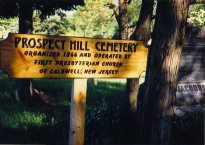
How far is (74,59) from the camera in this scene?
145 inches

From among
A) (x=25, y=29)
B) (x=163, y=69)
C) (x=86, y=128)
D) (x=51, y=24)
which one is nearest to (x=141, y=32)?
(x=86, y=128)

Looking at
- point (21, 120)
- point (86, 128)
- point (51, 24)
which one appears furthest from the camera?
point (51, 24)

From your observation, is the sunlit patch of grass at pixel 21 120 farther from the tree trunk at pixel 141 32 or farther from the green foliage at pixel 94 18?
the green foliage at pixel 94 18

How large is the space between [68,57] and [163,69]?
56.4 inches

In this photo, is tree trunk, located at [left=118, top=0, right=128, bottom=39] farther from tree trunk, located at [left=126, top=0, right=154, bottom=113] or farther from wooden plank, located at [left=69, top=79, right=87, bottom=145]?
wooden plank, located at [left=69, top=79, right=87, bottom=145]

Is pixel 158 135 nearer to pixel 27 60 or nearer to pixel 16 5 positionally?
pixel 27 60

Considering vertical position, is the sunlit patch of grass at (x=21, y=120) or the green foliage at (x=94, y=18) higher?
the green foliage at (x=94, y=18)

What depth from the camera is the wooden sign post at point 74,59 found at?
3.42m

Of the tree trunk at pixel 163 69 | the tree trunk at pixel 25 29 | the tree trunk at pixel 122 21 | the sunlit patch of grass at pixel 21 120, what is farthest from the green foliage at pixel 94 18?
the tree trunk at pixel 163 69

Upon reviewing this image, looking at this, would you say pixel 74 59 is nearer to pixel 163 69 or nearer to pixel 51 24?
pixel 163 69

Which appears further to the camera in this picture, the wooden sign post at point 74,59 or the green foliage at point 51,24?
the green foliage at point 51,24

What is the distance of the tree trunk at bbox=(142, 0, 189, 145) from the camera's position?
14.4ft

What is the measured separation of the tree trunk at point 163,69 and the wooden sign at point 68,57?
0.49 meters

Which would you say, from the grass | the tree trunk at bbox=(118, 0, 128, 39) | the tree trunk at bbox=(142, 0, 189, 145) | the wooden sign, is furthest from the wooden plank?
the tree trunk at bbox=(118, 0, 128, 39)
